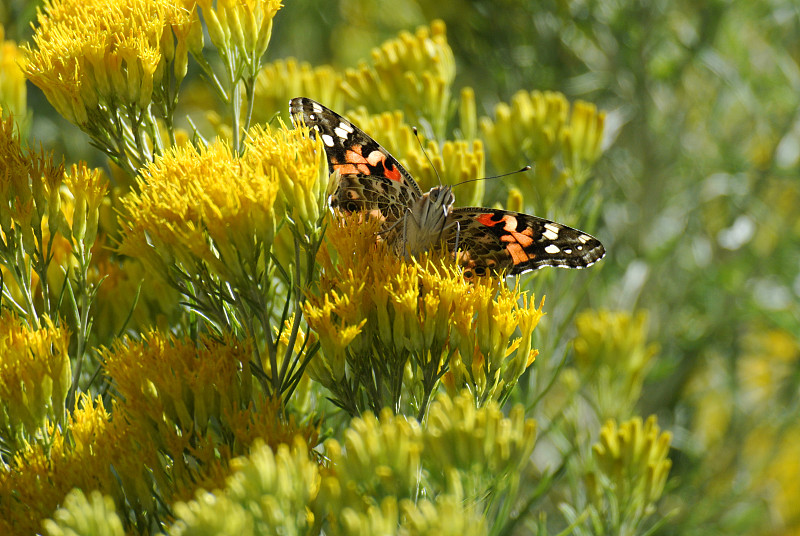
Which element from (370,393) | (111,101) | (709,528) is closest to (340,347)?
(370,393)

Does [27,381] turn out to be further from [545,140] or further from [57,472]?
[545,140]

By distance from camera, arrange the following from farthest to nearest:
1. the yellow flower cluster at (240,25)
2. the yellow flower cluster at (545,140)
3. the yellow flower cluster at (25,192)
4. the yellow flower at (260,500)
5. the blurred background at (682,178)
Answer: the blurred background at (682,178), the yellow flower cluster at (545,140), the yellow flower cluster at (240,25), the yellow flower cluster at (25,192), the yellow flower at (260,500)

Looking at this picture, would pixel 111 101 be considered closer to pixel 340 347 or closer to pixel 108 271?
pixel 108 271

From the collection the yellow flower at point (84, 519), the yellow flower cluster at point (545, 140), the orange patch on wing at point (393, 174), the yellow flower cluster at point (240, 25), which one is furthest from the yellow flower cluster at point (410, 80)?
the yellow flower at point (84, 519)

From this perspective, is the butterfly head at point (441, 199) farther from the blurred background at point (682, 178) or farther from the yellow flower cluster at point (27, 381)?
the blurred background at point (682, 178)

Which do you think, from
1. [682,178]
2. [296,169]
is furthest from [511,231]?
[682,178]

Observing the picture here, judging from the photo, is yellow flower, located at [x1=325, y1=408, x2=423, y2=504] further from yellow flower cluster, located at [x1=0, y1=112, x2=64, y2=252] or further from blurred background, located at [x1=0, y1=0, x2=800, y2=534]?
blurred background, located at [x1=0, y1=0, x2=800, y2=534]
